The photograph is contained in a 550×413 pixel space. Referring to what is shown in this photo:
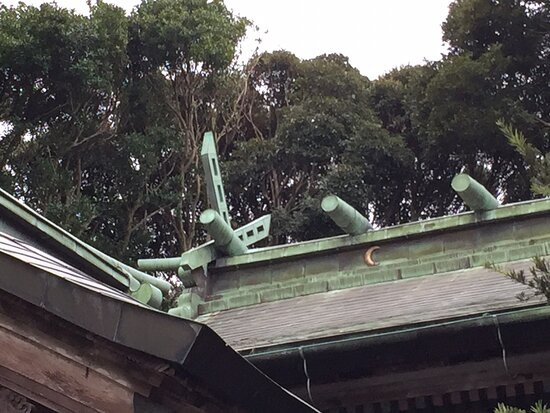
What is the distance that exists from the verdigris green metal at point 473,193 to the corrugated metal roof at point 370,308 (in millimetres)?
670

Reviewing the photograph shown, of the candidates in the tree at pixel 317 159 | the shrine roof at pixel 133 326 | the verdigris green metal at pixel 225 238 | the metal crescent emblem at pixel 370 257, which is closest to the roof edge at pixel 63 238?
the verdigris green metal at pixel 225 238

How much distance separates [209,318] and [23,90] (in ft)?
54.0

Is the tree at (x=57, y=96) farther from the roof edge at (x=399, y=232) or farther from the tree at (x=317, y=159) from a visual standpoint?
the roof edge at (x=399, y=232)

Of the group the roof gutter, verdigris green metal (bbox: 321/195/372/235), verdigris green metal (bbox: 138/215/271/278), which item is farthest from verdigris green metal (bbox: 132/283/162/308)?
the roof gutter

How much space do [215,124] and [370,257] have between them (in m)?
→ 19.3

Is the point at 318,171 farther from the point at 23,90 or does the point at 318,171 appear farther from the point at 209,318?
the point at 209,318

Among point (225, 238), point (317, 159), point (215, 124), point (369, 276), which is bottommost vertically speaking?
point (369, 276)

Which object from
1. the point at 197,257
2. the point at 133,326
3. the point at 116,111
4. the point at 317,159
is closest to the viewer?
the point at 133,326

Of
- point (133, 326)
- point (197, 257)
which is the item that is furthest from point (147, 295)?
point (133, 326)

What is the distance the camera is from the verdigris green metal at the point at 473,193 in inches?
329

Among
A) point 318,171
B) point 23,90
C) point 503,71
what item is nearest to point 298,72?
point 318,171

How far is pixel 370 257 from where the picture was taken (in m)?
9.31

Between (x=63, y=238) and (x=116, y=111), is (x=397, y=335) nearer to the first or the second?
(x=63, y=238)

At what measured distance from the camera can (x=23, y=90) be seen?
79.9 feet
